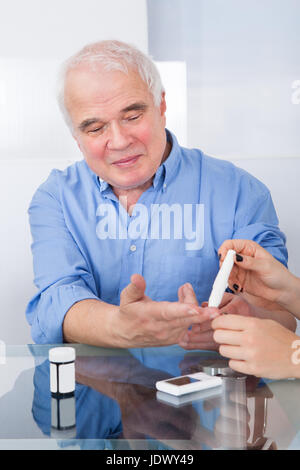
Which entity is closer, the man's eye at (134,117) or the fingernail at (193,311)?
the fingernail at (193,311)

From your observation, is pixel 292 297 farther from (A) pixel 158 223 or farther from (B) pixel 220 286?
(A) pixel 158 223

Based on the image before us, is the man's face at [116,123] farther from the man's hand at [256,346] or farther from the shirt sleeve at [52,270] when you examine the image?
the man's hand at [256,346]

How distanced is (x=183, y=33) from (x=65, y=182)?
0.78m

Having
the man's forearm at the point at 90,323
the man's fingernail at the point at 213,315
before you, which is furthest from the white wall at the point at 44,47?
the man's fingernail at the point at 213,315

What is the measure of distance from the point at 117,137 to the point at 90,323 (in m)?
0.50

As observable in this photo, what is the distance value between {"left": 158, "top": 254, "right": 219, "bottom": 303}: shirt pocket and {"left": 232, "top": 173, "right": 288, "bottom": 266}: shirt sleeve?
12 centimetres

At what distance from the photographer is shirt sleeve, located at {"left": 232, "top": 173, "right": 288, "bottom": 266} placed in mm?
1386

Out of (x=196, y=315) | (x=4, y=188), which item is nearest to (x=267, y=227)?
(x=196, y=315)

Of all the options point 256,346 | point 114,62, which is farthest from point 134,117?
point 256,346

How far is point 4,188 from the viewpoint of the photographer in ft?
6.40

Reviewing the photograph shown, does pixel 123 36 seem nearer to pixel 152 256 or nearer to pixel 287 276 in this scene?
pixel 152 256

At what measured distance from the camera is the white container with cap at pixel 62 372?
2.60 ft

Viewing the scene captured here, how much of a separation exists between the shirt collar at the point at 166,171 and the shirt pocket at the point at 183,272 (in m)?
0.21

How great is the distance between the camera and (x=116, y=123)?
1.38 m
